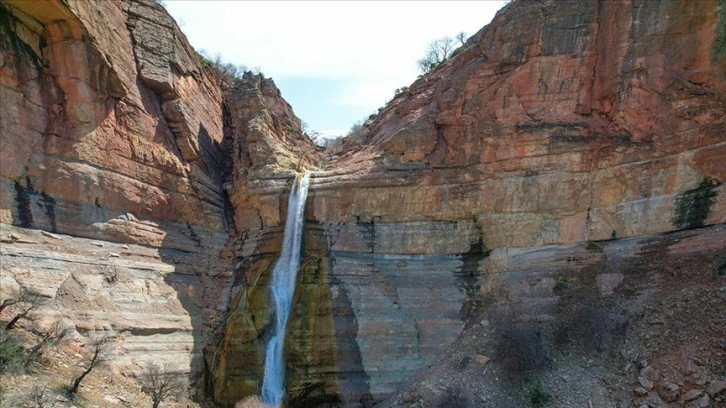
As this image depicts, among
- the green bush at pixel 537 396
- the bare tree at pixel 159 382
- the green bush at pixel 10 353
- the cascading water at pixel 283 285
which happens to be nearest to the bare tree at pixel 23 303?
the green bush at pixel 10 353

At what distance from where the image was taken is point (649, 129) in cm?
2067

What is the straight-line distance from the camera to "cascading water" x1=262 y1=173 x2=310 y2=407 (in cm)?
2095

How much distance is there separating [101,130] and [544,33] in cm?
1878

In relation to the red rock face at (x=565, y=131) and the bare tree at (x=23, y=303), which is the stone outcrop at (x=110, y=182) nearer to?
the bare tree at (x=23, y=303)

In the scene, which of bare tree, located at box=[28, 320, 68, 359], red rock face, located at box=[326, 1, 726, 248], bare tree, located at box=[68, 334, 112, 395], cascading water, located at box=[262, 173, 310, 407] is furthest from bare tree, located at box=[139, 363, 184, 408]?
red rock face, located at box=[326, 1, 726, 248]

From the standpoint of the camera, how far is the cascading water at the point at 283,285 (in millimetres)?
20953

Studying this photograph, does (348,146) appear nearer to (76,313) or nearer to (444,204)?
(444,204)

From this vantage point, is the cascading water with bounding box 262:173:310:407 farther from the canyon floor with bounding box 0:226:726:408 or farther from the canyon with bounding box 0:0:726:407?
the canyon floor with bounding box 0:226:726:408

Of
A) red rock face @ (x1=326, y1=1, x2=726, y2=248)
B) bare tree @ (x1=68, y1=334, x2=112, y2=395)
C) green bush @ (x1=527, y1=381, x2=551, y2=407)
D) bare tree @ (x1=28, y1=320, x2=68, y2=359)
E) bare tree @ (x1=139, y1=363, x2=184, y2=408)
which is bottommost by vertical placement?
bare tree @ (x1=139, y1=363, x2=184, y2=408)

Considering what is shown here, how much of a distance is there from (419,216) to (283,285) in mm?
6574

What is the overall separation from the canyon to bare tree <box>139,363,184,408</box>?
2.01 ft

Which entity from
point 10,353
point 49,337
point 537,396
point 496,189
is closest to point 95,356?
point 49,337

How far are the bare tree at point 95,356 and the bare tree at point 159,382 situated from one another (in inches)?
65.3

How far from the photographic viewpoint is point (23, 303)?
17.7 meters
